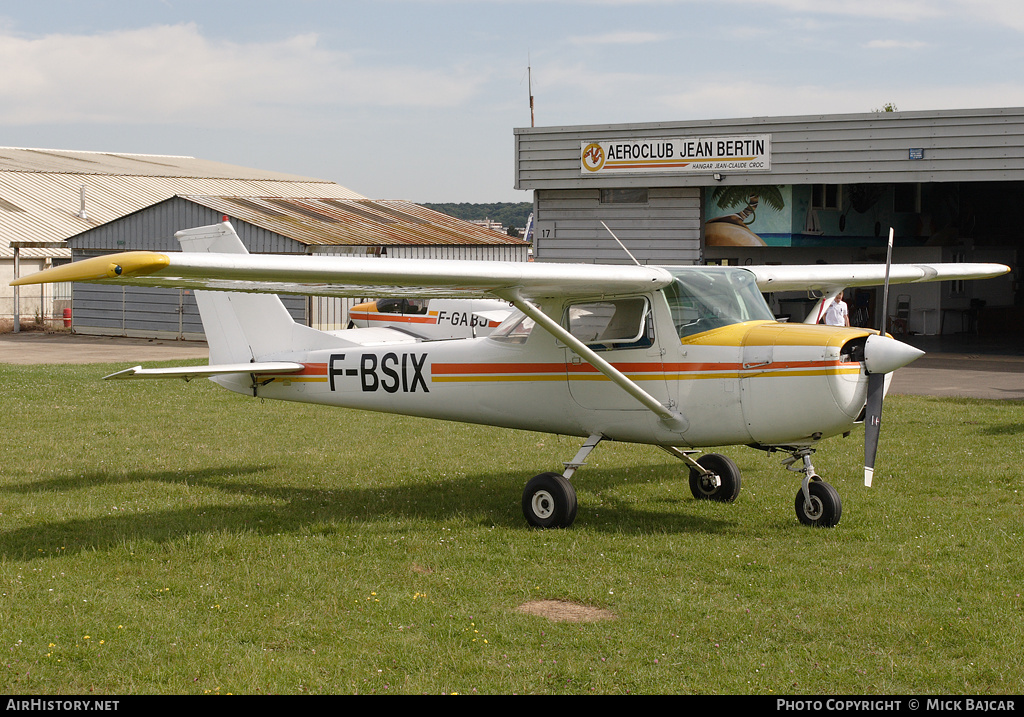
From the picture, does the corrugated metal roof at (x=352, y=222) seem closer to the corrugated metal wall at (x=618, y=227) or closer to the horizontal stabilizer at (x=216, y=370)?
the corrugated metal wall at (x=618, y=227)

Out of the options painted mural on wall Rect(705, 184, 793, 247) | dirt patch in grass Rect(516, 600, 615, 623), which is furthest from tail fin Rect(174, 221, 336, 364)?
painted mural on wall Rect(705, 184, 793, 247)

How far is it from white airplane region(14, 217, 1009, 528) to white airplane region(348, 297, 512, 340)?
29.9 ft

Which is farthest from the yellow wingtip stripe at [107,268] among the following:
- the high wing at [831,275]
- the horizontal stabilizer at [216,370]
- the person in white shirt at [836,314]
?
the person in white shirt at [836,314]

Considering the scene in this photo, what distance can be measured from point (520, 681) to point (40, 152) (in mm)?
65429

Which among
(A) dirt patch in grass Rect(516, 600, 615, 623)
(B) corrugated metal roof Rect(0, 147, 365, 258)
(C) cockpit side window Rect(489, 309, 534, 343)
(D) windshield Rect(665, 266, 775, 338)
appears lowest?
(A) dirt patch in grass Rect(516, 600, 615, 623)

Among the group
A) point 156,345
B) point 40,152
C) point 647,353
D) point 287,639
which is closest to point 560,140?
point 156,345

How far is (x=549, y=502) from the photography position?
905 cm

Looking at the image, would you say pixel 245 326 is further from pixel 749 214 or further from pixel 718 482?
pixel 749 214

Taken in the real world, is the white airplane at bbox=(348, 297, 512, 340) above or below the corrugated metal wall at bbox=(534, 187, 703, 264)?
below

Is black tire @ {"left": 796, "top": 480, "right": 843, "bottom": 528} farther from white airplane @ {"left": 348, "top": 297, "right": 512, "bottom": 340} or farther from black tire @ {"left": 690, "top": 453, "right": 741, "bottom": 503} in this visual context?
white airplane @ {"left": 348, "top": 297, "right": 512, "bottom": 340}

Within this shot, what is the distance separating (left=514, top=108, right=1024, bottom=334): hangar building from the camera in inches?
881

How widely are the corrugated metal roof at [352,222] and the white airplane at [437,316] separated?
7765mm

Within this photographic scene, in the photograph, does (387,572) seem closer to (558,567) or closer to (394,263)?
(558,567)

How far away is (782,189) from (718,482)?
55.4 feet
